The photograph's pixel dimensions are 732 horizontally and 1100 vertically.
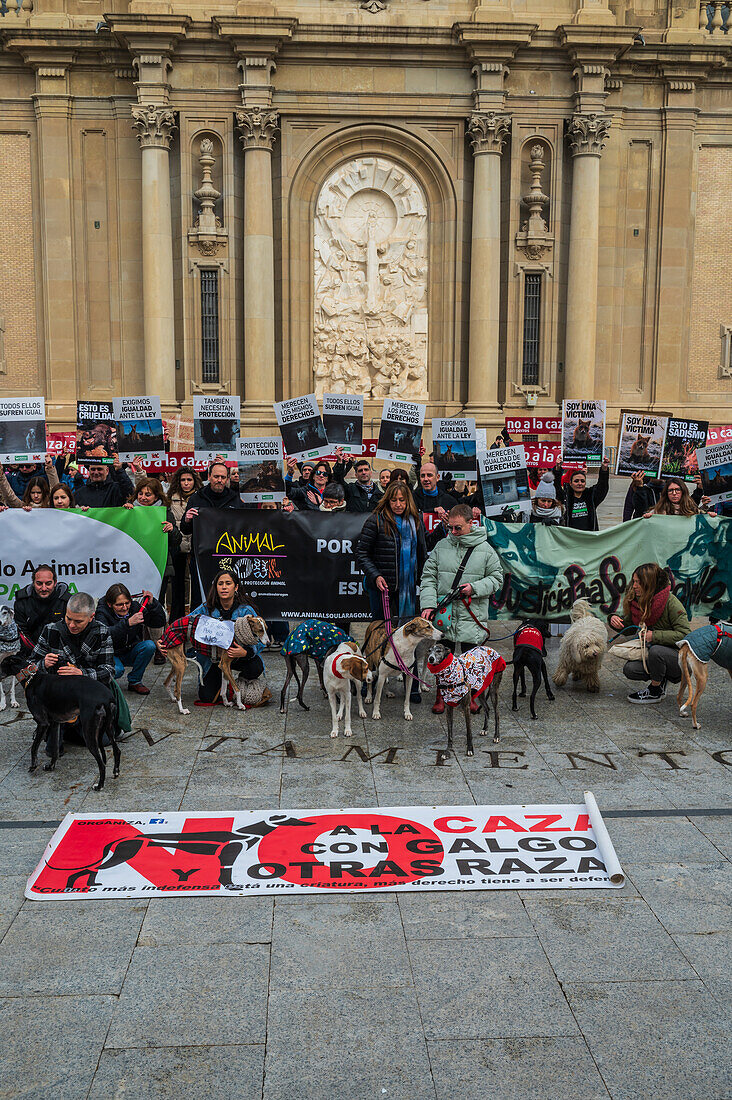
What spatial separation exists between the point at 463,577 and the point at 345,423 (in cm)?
547

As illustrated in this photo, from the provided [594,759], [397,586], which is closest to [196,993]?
[594,759]

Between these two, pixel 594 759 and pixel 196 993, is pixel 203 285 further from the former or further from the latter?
pixel 196 993

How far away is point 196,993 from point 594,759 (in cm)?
467

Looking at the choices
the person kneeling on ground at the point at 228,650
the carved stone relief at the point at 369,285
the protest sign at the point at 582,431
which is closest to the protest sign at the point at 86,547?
the person kneeling on ground at the point at 228,650

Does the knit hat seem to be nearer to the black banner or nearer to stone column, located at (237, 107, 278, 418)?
the black banner

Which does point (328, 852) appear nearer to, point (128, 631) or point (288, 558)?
point (128, 631)

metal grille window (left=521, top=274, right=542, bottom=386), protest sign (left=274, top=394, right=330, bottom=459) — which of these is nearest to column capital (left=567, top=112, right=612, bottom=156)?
metal grille window (left=521, top=274, right=542, bottom=386)

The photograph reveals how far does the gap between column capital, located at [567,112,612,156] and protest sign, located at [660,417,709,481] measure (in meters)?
15.2

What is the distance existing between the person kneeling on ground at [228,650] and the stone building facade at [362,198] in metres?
16.6

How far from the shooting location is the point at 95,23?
85.8 feet

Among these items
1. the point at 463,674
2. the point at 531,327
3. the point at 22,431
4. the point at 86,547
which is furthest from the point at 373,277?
the point at 463,674

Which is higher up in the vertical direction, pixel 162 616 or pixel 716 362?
pixel 716 362

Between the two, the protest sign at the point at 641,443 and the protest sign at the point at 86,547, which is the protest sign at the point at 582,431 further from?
the protest sign at the point at 86,547

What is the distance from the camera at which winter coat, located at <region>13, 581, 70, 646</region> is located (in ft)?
33.4
